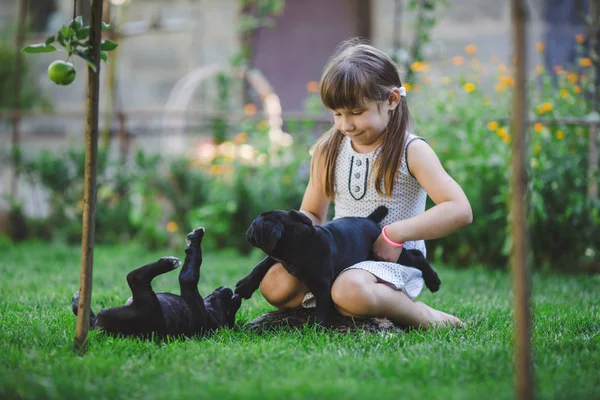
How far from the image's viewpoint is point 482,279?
13.7 ft

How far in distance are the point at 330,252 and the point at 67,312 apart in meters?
1.12

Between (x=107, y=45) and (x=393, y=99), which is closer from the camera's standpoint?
(x=107, y=45)

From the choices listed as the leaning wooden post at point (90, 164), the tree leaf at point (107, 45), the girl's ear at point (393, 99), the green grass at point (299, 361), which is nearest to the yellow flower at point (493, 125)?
the green grass at point (299, 361)

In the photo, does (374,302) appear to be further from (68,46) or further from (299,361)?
(68,46)

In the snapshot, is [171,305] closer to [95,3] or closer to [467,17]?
[95,3]

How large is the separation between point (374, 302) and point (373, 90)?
78cm

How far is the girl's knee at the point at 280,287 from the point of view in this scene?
8.72 ft

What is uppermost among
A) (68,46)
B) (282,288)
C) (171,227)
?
(68,46)

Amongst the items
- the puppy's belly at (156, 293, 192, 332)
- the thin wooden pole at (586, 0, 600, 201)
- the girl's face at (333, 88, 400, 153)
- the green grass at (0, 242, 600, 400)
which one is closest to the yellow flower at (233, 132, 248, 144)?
the thin wooden pole at (586, 0, 600, 201)

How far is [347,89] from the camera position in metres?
2.56

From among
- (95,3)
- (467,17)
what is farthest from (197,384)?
(467,17)

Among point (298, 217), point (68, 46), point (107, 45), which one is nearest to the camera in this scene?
point (68, 46)

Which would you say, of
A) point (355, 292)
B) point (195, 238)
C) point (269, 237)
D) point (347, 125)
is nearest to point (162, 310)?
point (195, 238)

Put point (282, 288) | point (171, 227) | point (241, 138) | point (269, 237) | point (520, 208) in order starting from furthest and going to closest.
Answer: point (241, 138) → point (171, 227) → point (282, 288) → point (269, 237) → point (520, 208)
